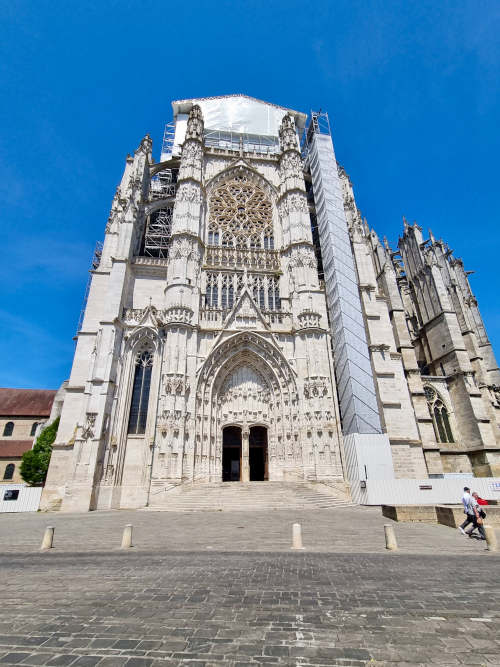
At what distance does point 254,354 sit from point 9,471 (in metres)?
25.0

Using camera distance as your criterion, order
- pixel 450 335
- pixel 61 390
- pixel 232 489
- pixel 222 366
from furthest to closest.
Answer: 1. pixel 450 335
2. pixel 61 390
3. pixel 222 366
4. pixel 232 489

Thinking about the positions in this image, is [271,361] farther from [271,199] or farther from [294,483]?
[271,199]

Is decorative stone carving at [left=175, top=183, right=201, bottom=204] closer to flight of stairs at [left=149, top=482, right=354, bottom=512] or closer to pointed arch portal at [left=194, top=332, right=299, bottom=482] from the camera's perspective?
pointed arch portal at [left=194, top=332, right=299, bottom=482]

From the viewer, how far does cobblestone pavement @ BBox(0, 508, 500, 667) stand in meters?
2.49

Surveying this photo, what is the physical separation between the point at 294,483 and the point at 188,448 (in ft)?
18.2

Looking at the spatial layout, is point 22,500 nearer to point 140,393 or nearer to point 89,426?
point 89,426

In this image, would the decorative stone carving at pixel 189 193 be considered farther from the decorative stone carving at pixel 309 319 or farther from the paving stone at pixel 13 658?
the paving stone at pixel 13 658

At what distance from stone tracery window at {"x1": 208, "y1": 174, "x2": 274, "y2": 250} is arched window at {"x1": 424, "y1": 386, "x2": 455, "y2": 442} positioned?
626 inches

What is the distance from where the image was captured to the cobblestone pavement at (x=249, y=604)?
2.49m

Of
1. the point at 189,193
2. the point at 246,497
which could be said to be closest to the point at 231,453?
the point at 246,497

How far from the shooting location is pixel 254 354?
19.4 meters

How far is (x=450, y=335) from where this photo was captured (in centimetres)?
2398

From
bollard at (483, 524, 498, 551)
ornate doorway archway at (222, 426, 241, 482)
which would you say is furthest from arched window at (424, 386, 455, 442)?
bollard at (483, 524, 498, 551)

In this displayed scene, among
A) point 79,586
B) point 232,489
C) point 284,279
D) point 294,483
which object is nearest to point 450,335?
point 284,279
